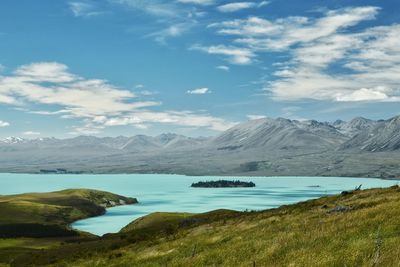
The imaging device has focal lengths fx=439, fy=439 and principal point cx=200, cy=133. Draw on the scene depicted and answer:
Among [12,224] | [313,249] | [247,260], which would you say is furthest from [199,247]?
[12,224]

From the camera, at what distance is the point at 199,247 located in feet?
104

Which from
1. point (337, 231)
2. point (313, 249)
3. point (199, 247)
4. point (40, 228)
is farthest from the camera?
point (40, 228)

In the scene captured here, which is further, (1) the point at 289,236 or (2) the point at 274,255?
(1) the point at 289,236

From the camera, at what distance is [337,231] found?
2266cm

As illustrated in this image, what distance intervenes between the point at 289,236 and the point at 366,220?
4.36 meters

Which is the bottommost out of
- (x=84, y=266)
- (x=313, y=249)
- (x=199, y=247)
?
(x=84, y=266)

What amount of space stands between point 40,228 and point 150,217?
2290 inches

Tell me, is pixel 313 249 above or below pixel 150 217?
above

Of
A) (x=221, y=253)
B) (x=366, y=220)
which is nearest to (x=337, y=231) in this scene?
(x=366, y=220)

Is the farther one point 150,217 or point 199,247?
point 150,217

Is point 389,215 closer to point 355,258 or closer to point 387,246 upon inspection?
point 387,246

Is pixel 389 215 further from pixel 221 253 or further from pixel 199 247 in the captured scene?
pixel 199 247

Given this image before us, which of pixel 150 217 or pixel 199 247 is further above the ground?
pixel 199 247

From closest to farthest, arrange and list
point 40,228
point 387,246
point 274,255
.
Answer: point 387,246
point 274,255
point 40,228
